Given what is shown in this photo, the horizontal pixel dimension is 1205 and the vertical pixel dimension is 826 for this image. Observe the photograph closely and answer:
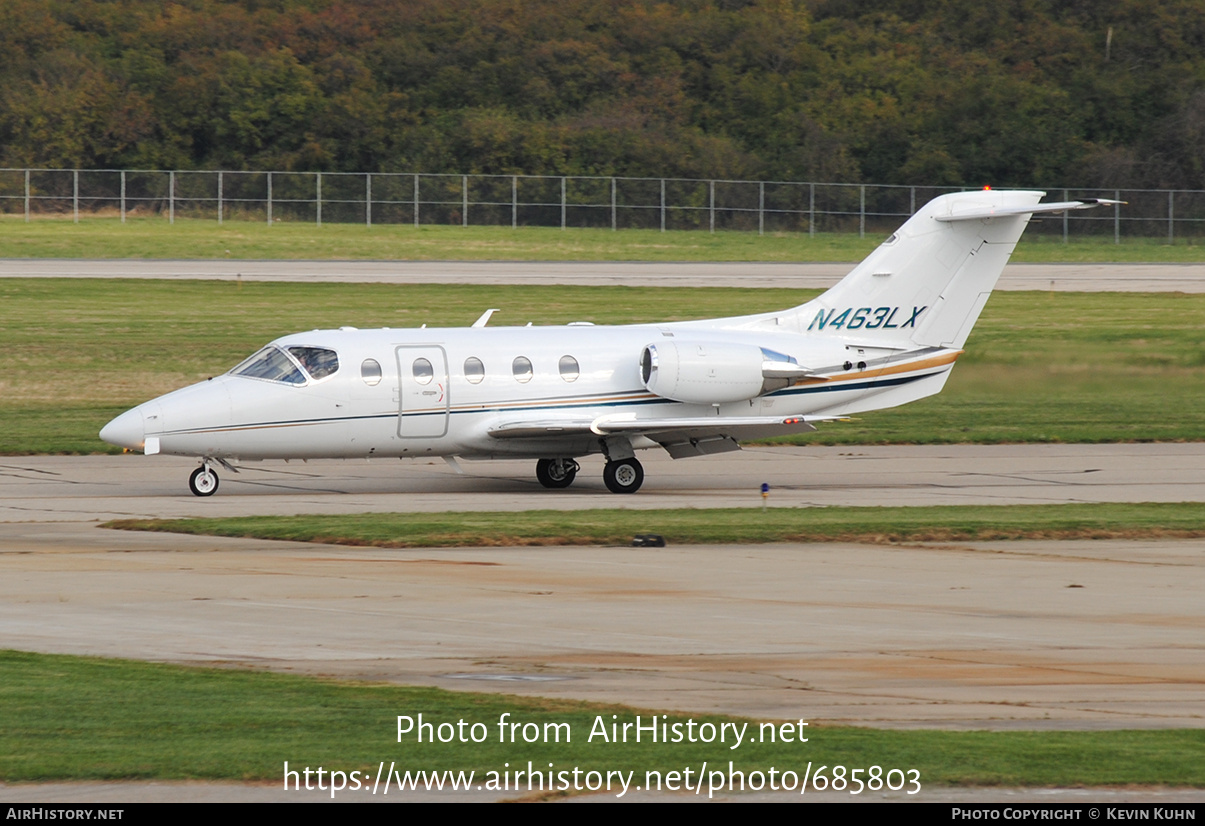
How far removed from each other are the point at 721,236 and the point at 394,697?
62.1m

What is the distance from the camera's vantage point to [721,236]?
237 feet

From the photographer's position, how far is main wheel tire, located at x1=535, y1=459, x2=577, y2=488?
25375 millimetres

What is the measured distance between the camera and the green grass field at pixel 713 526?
754 inches

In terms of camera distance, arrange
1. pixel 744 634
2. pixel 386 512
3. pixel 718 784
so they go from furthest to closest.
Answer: pixel 386 512 → pixel 744 634 → pixel 718 784

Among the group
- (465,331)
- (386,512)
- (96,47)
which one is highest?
(96,47)

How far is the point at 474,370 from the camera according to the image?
2408 cm

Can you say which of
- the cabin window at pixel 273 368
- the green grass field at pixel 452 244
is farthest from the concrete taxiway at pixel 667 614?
the green grass field at pixel 452 244

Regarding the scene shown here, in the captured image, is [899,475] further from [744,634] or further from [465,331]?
[744,634]

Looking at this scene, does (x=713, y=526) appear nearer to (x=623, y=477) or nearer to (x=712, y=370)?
(x=623, y=477)

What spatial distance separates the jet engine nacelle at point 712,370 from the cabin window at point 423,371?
10.6 ft

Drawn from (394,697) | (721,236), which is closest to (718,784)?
(394,697)

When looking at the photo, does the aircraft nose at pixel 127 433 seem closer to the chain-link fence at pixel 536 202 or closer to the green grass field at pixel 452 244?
the green grass field at pixel 452 244

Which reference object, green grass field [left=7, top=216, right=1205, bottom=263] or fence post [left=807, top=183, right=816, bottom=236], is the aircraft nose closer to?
green grass field [left=7, top=216, right=1205, bottom=263]

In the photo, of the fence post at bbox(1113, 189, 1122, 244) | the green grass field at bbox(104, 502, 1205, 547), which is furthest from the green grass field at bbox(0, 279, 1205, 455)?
the fence post at bbox(1113, 189, 1122, 244)
